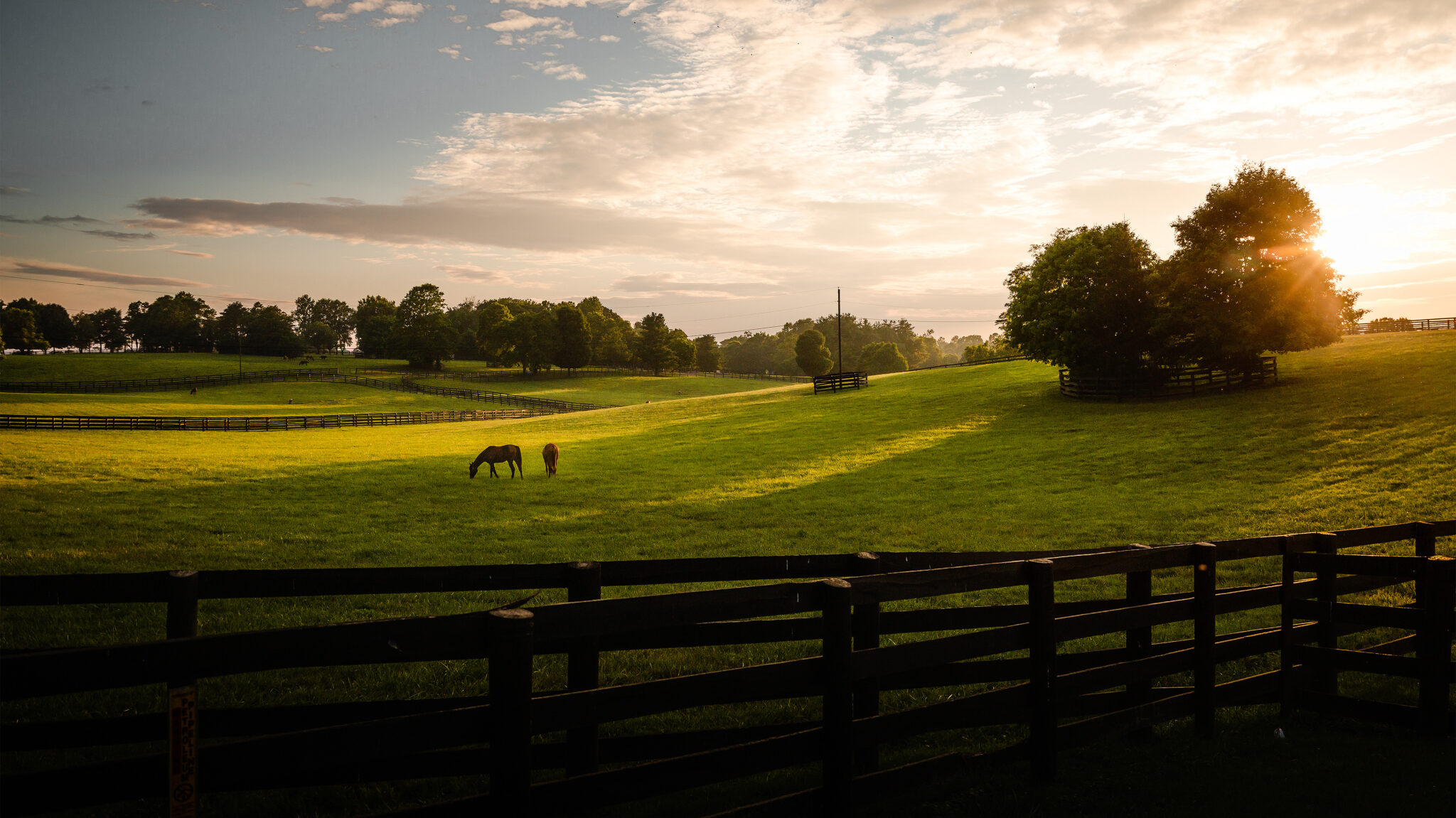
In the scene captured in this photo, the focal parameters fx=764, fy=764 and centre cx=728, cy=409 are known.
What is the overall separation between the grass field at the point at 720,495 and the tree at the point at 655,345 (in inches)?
3505

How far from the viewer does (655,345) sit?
134m

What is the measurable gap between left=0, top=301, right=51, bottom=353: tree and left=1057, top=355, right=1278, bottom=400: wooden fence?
153m

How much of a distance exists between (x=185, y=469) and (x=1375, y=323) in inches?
3892

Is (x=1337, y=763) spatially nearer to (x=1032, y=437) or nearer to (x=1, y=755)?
(x=1, y=755)

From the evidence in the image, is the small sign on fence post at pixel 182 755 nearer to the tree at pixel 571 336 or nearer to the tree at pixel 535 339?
the tree at pixel 535 339

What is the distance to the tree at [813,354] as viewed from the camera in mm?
139000

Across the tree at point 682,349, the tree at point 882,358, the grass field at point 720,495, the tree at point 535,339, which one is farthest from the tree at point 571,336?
the grass field at point 720,495

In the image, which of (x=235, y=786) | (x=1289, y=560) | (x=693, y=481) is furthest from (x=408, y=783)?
(x=693, y=481)

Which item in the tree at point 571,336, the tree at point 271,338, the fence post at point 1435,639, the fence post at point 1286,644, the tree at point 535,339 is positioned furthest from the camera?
the tree at point 271,338

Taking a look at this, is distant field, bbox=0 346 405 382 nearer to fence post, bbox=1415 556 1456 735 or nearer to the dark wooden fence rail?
the dark wooden fence rail

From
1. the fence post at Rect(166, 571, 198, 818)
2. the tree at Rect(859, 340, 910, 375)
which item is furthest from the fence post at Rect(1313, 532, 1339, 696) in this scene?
the tree at Rect(859, 340, 910, 375)

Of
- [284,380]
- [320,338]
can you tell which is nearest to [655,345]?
[284,380]

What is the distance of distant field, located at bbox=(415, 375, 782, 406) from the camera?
97.2m

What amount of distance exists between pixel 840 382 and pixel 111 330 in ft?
614
